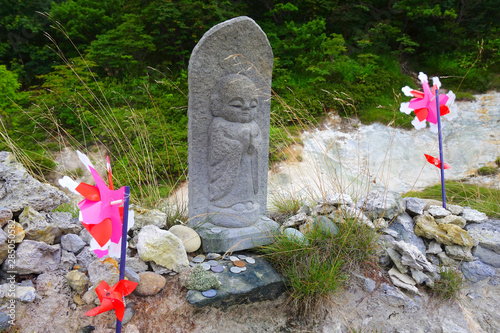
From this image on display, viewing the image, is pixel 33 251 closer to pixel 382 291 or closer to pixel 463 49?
pixel 382 291

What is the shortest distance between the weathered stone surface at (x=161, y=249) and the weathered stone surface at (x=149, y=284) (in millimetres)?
116

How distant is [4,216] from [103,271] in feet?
2.06

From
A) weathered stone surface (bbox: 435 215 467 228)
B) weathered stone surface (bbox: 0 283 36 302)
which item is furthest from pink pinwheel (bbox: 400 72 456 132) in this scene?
weathered stone surface (bbox: 0 283 36 302)

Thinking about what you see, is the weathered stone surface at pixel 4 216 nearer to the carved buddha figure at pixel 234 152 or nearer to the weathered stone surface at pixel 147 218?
the weathered stone surface at pixel 147 218

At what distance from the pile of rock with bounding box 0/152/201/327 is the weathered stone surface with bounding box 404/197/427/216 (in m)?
1.71

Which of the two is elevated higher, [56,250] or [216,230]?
[56,250]

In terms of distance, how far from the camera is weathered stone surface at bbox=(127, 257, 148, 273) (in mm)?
2018

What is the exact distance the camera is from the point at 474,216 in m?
2.78

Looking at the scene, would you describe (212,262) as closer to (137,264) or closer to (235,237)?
(235,237)

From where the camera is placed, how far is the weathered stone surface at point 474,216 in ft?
9.03

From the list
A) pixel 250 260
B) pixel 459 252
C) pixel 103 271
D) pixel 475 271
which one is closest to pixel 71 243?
pixel 103 271

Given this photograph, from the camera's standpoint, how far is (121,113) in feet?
17.5

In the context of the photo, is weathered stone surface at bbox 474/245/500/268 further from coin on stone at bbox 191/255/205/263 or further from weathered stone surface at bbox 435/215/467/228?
coin on stone at bbox 191/255/205/263

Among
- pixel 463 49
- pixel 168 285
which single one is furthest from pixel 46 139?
pixel 463 49
